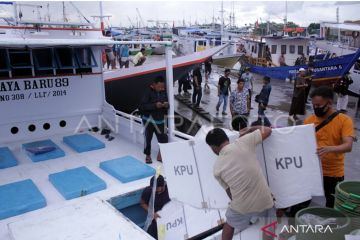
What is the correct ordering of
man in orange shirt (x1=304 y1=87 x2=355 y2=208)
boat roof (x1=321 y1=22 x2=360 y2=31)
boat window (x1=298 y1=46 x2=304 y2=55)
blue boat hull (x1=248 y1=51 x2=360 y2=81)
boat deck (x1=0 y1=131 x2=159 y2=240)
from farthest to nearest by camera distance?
boat window (x1=298 y1=46 x2=304 y2=55)
boat roof (x1=321 y1=22 x2=360 y2=31)
blue boat hull (x1=248 y1=51 x2=360 y2=81)
boat deck (x1=0 y1=131 x2=159 y2=240)
man in orange shirt (x1=304 y1=87 x2=355 y2=208)

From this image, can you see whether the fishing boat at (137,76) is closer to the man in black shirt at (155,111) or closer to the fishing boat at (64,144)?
the fishing boat at (64,144)

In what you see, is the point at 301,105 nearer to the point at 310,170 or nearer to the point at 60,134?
the point at 60,134

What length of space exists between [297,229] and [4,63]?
6208 millimetres

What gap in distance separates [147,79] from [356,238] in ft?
26.8

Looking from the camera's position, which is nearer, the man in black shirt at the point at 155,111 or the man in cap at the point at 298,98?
the man in black shirt at the point at 155,111

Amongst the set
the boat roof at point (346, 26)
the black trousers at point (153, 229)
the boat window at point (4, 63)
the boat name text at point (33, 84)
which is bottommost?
the black trousers at point (153, 229)

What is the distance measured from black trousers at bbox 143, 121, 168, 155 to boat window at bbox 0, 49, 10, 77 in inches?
118

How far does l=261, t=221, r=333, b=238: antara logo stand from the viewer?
9.25 ft

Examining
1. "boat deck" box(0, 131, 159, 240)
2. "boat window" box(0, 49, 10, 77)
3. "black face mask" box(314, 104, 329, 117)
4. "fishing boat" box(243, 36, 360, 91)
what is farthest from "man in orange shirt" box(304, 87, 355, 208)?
"fishing boat" box(243, 36, 360, 91)

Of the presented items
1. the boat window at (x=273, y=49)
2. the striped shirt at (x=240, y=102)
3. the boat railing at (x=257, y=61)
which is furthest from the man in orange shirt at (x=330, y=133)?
the boat window at (x=273, y=49)

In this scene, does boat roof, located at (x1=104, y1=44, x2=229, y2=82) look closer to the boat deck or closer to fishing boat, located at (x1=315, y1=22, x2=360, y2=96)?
the boat deck

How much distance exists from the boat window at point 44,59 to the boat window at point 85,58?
1.81 feet

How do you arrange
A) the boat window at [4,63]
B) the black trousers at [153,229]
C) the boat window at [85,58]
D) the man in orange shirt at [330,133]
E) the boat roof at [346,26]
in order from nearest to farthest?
the man in orange shirt at [330,133] < the black trousers at [153,229] < the boat window at [4,63] < the boat window at [85,58] < the boat roof at [346,26]

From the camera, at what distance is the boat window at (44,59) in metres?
6.87
